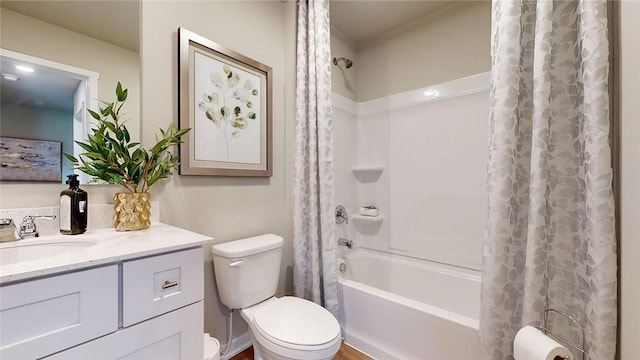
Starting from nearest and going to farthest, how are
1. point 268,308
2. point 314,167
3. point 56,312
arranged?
point 56,312 < point 268,308 < point 314,167

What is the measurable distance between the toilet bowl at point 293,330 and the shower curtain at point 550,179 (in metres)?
0.66

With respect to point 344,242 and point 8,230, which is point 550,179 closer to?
point 344,242

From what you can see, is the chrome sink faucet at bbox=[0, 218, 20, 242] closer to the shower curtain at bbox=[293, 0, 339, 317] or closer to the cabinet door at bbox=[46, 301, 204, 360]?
the cabinet door at bbox=[46, 301, 204, 360]

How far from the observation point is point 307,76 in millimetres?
1826

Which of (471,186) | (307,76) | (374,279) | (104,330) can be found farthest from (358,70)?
(104,330)

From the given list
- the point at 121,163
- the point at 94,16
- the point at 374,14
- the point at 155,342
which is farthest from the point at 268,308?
the point at 374,14

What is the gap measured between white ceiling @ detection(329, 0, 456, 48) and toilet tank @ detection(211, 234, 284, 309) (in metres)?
1.98

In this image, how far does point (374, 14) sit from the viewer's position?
2217 millimetres

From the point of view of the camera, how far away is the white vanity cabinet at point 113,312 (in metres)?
0.63

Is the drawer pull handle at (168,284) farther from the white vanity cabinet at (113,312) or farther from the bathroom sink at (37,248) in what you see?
the bathroom sink at (37,248)

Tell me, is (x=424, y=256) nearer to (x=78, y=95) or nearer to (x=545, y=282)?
(x=545, y=282)

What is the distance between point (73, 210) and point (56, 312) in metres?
0.48

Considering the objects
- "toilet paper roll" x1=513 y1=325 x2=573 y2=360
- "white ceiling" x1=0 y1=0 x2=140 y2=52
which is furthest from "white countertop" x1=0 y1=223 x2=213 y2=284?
"toilet paper roll" x1=513 y1=325 x2=573 y2=360

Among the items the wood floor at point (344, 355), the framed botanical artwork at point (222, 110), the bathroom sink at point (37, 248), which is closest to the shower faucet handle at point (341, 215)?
the framed botanical artwork at point (222, 110)
